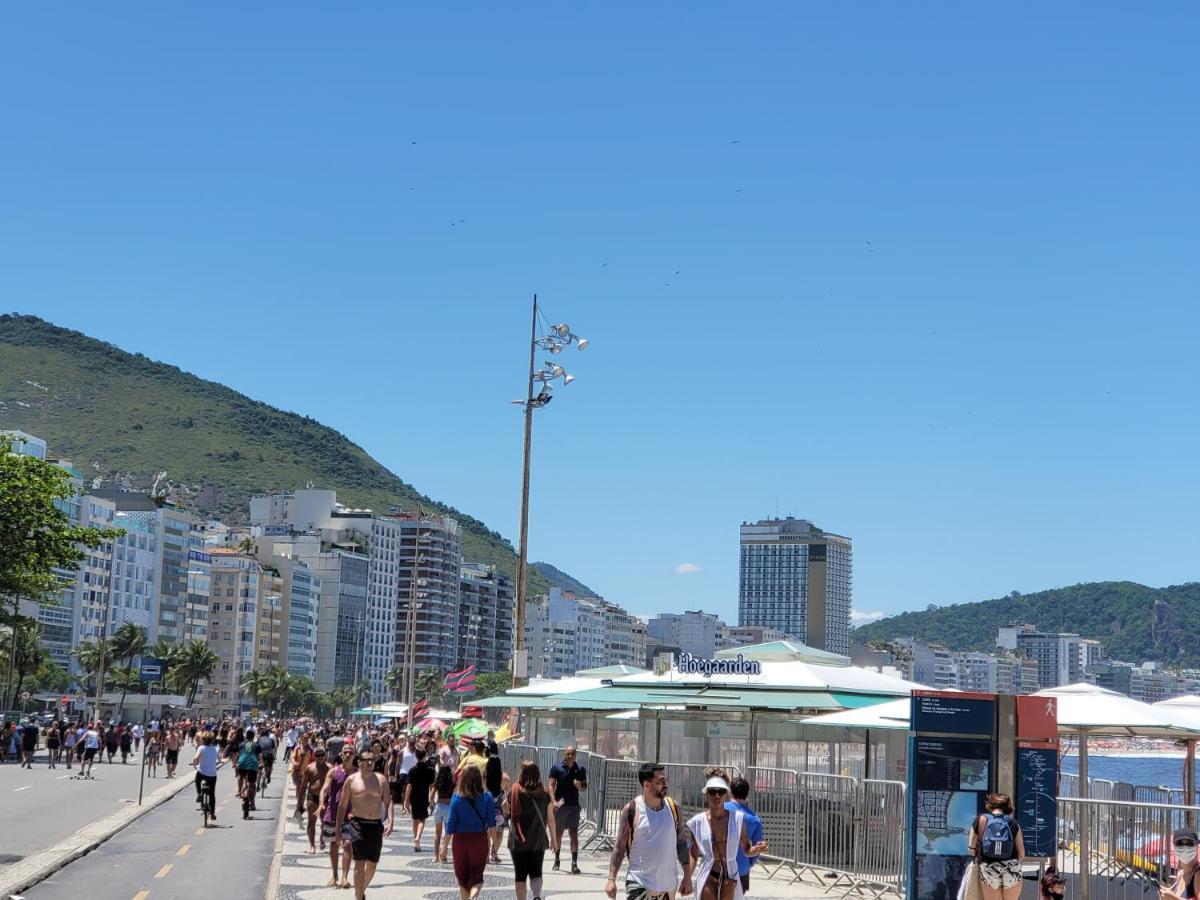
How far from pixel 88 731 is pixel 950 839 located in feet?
117

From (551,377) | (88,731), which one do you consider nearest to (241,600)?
(88,731)

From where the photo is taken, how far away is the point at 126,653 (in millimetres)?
147625

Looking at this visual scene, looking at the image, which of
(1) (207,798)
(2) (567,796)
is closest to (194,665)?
(1) (207,798)

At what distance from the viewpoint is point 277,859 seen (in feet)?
64.3

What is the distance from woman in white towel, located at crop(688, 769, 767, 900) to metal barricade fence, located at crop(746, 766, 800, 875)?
800cm

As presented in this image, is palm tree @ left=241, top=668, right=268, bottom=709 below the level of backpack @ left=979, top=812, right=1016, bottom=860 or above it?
below

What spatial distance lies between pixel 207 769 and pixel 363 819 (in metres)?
11.7

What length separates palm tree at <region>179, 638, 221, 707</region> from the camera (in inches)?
6043

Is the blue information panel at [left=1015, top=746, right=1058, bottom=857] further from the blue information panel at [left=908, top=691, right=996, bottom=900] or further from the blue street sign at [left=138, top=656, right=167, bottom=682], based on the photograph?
the blue street sign at [left=138, top=656, right=167, bottom=682]

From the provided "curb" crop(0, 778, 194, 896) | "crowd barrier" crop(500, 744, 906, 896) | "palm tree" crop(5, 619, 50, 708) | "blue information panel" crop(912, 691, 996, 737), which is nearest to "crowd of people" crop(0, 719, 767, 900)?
"crowd barrier" crop(500, 744, 906, 896)

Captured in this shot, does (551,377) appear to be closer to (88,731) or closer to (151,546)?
(88,731)

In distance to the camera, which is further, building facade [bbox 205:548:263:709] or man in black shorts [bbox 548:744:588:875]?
building facade [bbox 205:548:263:709]

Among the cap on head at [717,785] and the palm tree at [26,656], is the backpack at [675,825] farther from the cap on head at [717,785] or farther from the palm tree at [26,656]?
the palm tree at [26,656]

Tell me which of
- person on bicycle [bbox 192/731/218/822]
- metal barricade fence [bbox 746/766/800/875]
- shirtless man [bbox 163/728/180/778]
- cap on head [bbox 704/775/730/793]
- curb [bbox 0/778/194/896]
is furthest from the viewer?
shirtless man [bbox 163/728/180/778]
